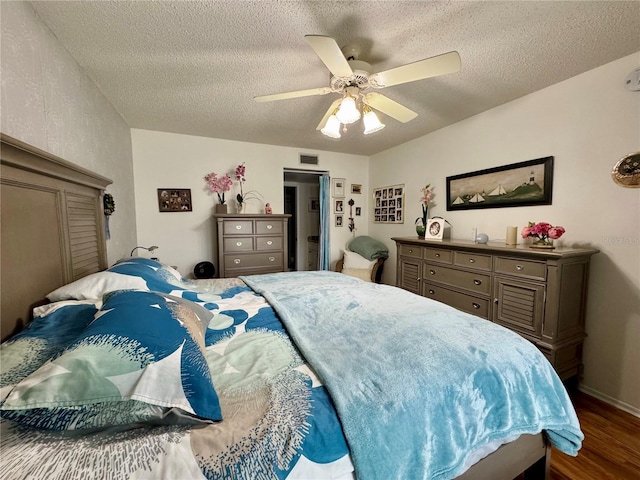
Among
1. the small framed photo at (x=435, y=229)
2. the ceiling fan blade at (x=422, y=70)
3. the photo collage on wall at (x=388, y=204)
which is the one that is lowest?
the small framed photo at (x=435, y=229)

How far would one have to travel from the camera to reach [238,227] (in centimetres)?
336

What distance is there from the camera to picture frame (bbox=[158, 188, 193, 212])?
3328 millimetres

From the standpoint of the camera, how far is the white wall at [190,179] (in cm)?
325

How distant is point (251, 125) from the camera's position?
9.89 feet

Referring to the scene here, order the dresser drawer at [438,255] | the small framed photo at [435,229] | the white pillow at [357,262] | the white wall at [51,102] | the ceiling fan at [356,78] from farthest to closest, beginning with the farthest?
the white pillow at [357,262] → the small framed photo at [435,229] → the dresser drawer at [438,255] → the ceiling fan at [356,78] → the white wall at [51,102]

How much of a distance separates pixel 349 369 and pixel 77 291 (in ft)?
4.21

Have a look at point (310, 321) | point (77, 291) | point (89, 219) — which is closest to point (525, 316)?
point (310, 321)

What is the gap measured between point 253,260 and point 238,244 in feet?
0.95

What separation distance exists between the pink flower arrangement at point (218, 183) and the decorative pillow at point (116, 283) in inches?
80.1

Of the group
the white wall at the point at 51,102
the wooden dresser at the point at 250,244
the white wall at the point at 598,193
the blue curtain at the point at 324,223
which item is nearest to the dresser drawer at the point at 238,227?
the wooden dresser at the point at 250,244

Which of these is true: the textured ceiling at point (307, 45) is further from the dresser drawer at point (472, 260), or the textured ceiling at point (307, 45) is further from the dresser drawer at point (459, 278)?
the dresser drawer at point (459, 278)

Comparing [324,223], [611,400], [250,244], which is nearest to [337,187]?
[324,223]

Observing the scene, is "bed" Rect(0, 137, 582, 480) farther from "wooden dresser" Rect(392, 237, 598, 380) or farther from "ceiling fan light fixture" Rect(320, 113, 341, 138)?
"ceiling fan light fixture" Rect(320, 113, 341, 138)

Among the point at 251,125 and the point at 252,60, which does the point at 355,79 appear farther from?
the point at 251,125
